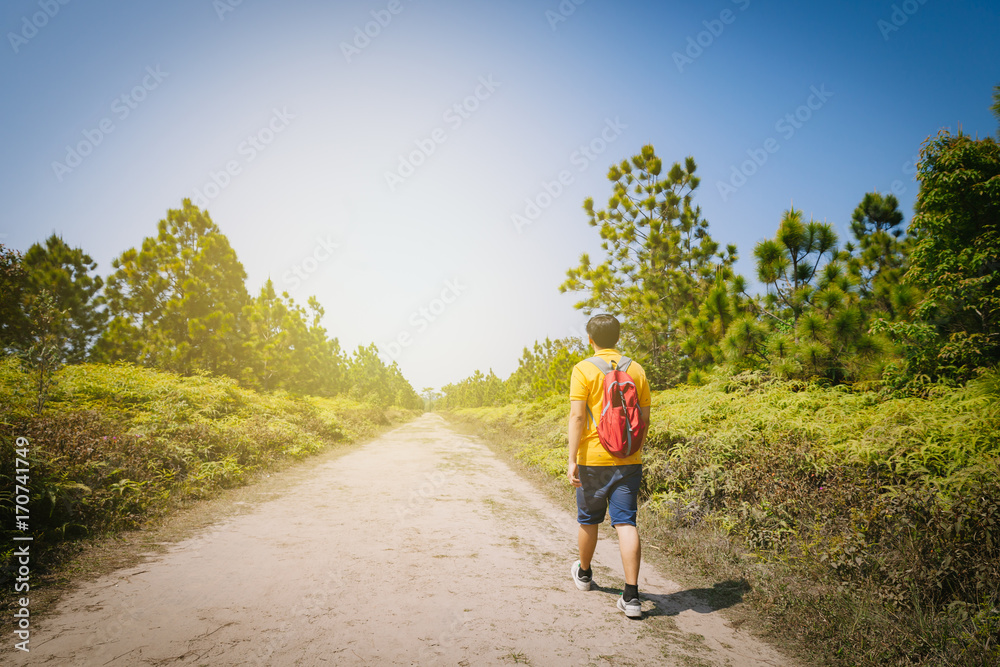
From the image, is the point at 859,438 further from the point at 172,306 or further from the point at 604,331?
the point at 172,306

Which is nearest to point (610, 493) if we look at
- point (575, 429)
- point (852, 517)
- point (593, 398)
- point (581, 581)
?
point (575, 429)

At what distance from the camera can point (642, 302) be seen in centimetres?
1164

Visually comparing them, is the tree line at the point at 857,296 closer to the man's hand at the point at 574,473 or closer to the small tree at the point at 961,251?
the small tree at the point at 961,251

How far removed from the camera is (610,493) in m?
2.89

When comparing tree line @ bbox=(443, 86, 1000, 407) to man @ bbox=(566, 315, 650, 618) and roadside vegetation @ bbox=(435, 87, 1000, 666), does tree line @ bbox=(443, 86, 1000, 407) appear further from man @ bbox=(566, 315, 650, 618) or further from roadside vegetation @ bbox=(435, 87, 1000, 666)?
man @ bbox=(566, 315, 650, 618)

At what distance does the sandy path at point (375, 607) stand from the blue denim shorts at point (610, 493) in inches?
26.5

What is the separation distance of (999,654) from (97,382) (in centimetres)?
1468

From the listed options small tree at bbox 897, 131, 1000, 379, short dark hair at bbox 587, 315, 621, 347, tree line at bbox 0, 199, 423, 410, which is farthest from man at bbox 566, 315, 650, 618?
tree line at bbox 0, 199, 423, 410

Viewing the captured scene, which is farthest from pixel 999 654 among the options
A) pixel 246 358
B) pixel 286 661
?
pixel 246 358

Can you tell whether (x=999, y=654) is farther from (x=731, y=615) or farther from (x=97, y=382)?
(x=97, y=382)

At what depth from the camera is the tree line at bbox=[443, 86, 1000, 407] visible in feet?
16.3

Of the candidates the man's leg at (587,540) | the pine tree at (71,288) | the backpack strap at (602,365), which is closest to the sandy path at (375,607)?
the man's leg at (587,540)

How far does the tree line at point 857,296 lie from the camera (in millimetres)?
4977

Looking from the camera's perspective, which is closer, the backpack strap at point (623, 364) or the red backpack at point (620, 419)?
the red backpack at point (620, 419)
